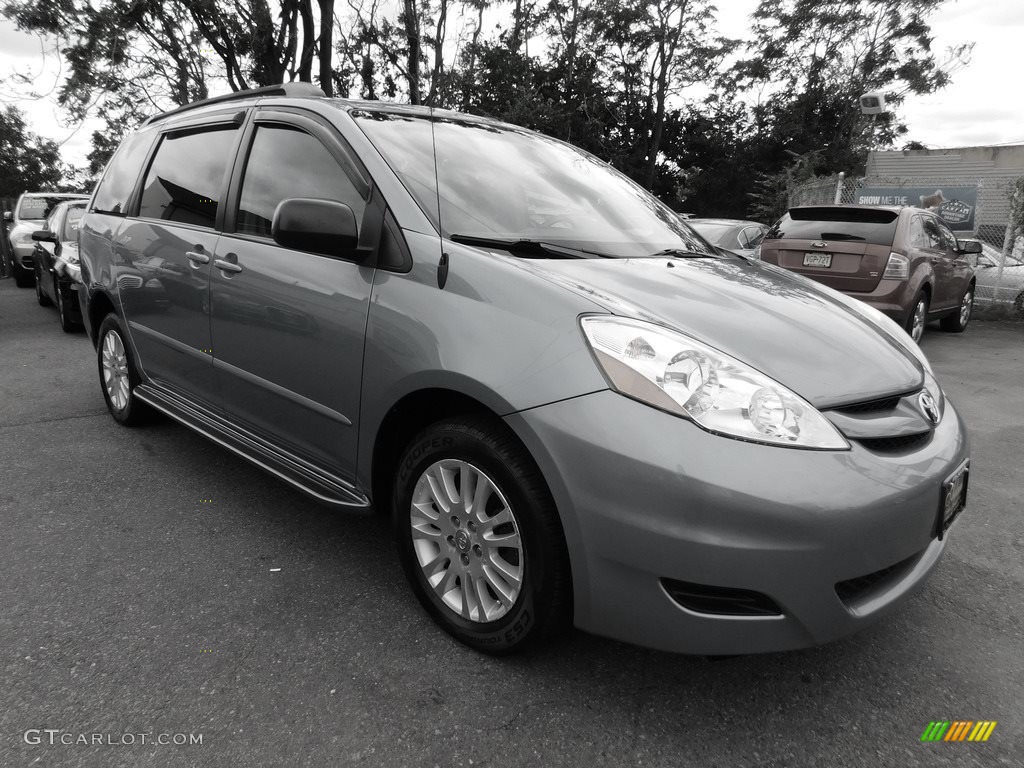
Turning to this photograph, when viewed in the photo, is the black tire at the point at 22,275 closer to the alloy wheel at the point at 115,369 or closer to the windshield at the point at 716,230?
the alloy wheel at the point at 115,369

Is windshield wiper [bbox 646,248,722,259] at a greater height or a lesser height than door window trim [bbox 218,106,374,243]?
lesser

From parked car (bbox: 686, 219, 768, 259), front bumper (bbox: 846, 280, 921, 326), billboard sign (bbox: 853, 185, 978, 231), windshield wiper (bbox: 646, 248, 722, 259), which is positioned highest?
billboard sign (bbox: 853, 185, 978, 231)

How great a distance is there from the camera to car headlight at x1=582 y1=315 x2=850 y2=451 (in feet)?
5.66

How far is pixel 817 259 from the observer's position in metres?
7.15

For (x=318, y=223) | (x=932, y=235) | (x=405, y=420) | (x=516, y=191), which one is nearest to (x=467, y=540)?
(x=405, y=420)

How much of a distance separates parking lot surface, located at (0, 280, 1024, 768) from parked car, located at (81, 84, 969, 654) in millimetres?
252

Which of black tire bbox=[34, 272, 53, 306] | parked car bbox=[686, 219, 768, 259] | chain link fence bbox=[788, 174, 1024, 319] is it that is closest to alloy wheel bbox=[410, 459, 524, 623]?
parked car bbox=[686, 219, 768, 259]

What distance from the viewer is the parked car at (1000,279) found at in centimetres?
1086

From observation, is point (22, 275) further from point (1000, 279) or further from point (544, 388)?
point (1000, 279)

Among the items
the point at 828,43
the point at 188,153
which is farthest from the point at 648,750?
the point at 828,43

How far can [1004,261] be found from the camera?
11.0 meters

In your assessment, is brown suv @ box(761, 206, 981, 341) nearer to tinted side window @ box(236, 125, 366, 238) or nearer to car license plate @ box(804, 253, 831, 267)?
car license plate @ box(804, 253, 831, 267)

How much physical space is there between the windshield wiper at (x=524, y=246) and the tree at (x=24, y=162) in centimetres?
3440

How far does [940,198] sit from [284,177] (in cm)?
1332
